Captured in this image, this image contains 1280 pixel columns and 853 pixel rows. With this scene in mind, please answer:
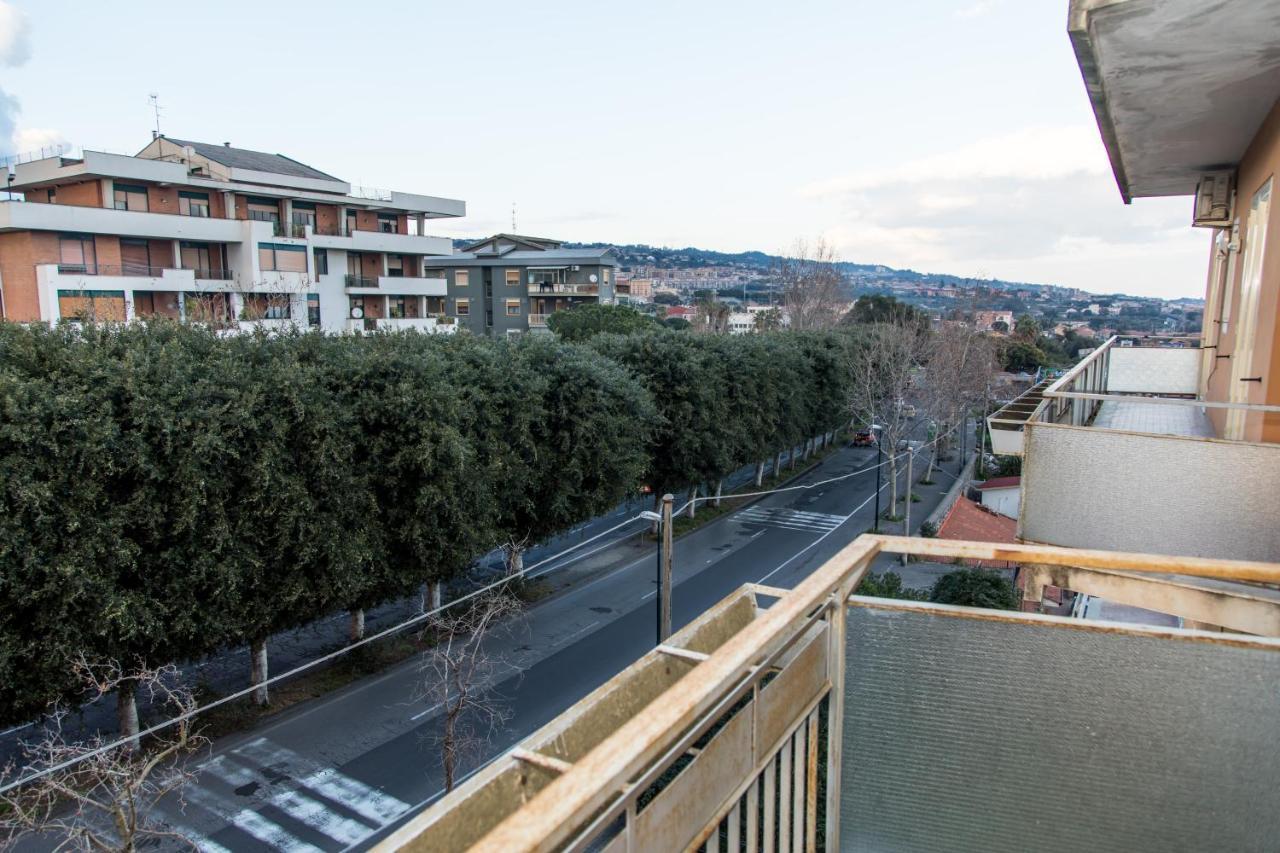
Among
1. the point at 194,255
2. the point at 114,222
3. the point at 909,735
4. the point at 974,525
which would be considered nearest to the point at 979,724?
the point at 909,735

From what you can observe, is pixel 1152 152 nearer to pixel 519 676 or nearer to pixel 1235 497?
pixel 1235 497

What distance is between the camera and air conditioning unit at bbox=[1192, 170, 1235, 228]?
955 cm

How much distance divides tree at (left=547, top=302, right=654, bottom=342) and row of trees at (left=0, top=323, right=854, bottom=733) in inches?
1028

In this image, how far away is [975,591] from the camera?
54.4ft

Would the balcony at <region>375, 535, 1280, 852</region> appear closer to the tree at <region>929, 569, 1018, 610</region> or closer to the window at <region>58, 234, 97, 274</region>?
the tree at <region>929, 569, 1018, 610</region>

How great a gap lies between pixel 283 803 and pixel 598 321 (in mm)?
36636

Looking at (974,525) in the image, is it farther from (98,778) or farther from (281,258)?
(281,258)

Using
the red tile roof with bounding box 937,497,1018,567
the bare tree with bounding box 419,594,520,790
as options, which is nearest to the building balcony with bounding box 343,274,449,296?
the bare tree with bounding box 419,594,520,790

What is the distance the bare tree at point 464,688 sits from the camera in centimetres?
1150

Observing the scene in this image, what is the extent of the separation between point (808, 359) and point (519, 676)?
21318mm

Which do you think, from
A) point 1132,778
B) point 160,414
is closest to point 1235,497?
point 1132,778

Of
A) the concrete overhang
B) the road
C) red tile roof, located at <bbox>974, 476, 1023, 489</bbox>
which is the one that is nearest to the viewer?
the concrete overhang

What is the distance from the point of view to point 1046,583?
14.7 ft

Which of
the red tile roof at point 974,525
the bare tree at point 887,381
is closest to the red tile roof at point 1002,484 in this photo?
the red tile roof at point 974,525
